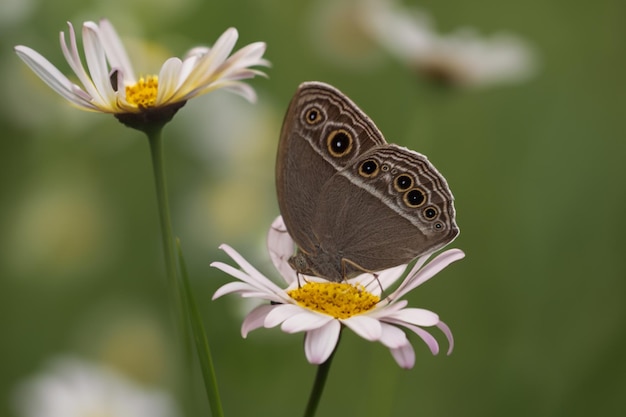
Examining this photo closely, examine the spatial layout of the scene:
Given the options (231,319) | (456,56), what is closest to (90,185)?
(231,319)

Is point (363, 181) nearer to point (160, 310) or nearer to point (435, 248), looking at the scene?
point (435, 248)

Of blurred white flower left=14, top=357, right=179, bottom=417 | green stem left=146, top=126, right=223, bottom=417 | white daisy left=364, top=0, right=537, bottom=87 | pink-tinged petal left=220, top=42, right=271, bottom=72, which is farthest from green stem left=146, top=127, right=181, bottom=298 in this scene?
white daisy left=364, top=0, right=537, bottom=87

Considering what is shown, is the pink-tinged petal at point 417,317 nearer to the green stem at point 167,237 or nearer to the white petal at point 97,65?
the green stem at point 167,237

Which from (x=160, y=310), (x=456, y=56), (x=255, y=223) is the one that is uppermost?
(x=456, y=56)

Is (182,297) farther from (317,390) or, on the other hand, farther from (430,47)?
(430,47)

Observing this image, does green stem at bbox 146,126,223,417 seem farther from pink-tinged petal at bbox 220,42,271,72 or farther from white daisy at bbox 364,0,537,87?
white daisy at bbox 364,0,537,87

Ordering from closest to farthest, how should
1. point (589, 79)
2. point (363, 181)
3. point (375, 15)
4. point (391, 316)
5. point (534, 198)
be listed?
1. point (391, 316)
2. point (363, 181)
3. point (534, 198)
4. point (375, 15)
5. point (589, 79)
